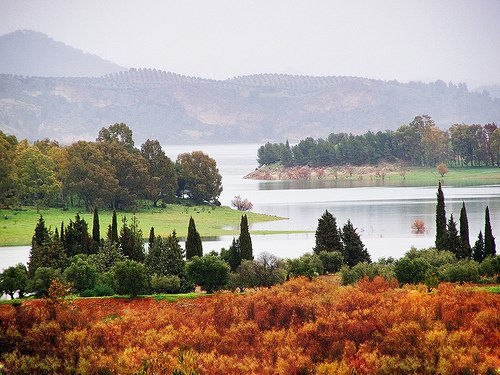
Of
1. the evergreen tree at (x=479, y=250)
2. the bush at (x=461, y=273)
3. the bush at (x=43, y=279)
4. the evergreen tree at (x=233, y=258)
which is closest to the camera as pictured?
the bush at (x=461, y=273)

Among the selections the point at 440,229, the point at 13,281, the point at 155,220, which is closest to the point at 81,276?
the point at 13,281

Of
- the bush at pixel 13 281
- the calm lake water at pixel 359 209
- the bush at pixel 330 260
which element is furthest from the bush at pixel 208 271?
the calm lake water at pixel 359 209

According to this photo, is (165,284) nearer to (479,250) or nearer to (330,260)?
(330,260)

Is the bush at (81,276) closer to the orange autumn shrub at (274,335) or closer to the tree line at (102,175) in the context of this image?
the orange autumn shrub at (274,335)

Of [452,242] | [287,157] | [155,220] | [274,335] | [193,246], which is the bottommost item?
[274,335]

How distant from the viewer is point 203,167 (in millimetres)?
110625

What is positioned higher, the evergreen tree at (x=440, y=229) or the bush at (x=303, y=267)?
the evergreen tree at (x=440, y=229)

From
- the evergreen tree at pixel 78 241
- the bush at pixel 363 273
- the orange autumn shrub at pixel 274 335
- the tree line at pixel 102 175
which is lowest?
the orange autumn shrub at pixel 274 335

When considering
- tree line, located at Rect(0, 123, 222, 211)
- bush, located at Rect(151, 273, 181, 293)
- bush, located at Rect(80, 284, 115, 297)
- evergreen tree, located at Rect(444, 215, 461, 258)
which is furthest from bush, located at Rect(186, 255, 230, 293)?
tree line, located at Rect(0, 123, 222, 211)

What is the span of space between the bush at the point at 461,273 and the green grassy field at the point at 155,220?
129ft

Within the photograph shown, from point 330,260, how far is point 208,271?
11.2 metres

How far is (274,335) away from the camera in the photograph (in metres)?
33.3

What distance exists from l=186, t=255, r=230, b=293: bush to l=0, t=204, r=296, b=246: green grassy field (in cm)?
3452

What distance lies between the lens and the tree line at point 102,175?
94.8 metres
